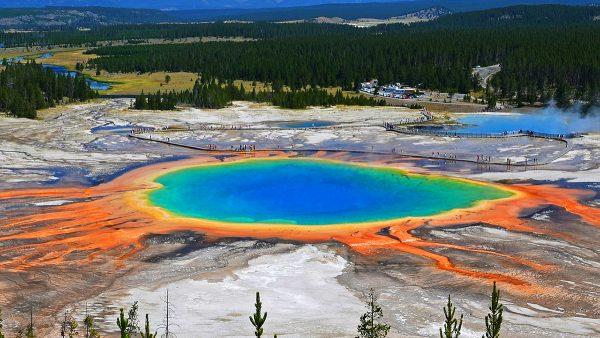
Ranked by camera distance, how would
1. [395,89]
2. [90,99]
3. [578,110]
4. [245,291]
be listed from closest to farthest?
[245,291]
[578,110]
[90,99]
[395,89]

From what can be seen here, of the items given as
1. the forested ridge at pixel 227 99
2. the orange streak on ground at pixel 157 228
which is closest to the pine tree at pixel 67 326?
the orange streak on ground at pixel 157 228

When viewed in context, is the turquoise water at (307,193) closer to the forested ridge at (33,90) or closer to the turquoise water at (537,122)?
the turquoise water at (537,122)

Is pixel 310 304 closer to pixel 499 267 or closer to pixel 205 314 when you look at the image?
pixel 205 314

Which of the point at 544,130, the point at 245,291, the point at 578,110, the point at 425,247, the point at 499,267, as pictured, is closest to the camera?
the point at 245,291

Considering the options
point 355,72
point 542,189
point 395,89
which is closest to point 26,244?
point 542,189

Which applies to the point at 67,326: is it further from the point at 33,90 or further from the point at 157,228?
the point at 33,90

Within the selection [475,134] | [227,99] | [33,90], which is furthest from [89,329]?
[227,99]
